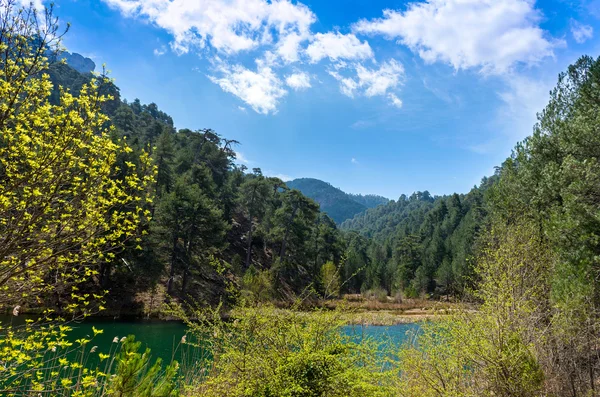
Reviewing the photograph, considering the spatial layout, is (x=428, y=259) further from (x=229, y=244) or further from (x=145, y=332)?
(x=145, y=332)

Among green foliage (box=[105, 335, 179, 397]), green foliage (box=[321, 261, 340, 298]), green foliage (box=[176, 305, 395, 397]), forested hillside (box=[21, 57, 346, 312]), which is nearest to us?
green foliage (box=[105, 335, 179, 397])

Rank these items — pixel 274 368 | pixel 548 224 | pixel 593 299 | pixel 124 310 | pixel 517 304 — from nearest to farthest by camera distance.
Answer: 1. pixel 274 368
2. pixel 517 304
3. pixel 593 299
4. pixel 548 224
5. pixel 124 310

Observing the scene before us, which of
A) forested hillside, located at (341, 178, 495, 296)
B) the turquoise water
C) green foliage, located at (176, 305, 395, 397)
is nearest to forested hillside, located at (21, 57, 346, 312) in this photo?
the turquoise water

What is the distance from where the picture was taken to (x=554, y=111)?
1309 cm

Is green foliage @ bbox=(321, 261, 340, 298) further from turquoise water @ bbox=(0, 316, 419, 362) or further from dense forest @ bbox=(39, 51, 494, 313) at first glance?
turquoise water @ bbox=(0, 316, 419, 362)

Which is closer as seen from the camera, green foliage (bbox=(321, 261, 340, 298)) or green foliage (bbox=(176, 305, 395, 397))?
green foliage (bbox=(176, 305, 395, 397))

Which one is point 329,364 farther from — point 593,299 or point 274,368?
point 593,299

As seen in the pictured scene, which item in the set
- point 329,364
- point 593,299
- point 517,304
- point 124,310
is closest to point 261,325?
point 329,364

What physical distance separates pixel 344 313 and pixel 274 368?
1.42m

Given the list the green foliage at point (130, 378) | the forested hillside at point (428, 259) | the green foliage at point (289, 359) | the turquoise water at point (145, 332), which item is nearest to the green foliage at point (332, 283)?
the green foliage at point (289, 359)

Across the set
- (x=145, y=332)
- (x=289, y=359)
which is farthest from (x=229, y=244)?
(x=289, y=359)

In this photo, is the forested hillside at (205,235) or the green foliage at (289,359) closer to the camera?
the green foliage at (289,359)

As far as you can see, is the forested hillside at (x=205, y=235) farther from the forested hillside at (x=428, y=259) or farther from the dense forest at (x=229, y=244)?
the forested hillside at (x=428, y=259)

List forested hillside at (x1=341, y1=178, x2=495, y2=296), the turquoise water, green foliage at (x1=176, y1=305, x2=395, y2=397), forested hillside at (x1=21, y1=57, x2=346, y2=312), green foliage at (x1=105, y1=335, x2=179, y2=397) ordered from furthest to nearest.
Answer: forested hillside at (x1=341, y1=178, x2=495, y2=296) < forested hillside at (x1=21, y1=57, x2=346, y2=312) < the turquoise water < green foliage at (x1=176, y1=305, x2=395, y2=397) < green foliage at (x1=105, y1=335, x2=179, y2=397)
